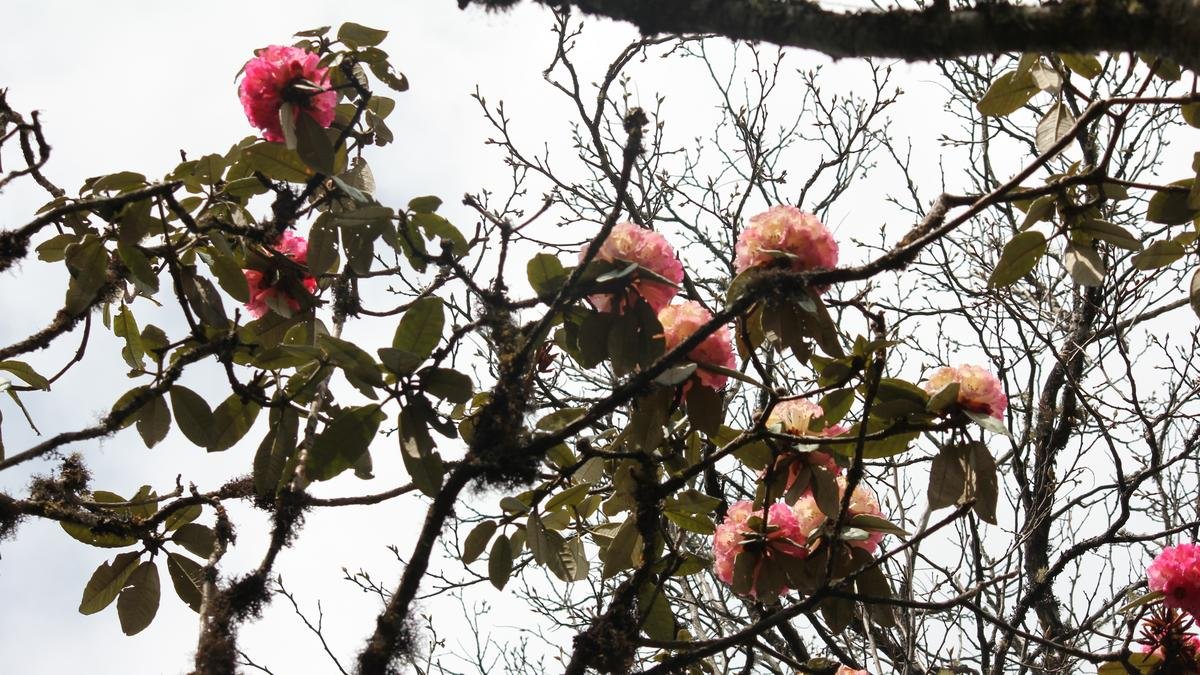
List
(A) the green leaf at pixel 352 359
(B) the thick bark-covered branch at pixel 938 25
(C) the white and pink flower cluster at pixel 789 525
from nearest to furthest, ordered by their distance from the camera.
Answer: (B) the thick bark-covered branch at pixel 938 25, (A) the green leaf at pixel 352 359, (C) the white and pink flower cluster at pixel 789 525

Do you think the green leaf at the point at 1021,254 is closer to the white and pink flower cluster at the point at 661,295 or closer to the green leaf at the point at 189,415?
the white and pink flower cluster at the point at 661,295

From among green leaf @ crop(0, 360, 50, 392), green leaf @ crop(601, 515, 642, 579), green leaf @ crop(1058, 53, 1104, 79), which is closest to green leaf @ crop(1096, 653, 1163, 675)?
green leaf @ crop(601, 515, 642, 579)

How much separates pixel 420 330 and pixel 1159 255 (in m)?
1.38

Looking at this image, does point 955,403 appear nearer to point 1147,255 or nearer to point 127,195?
point 1147,255

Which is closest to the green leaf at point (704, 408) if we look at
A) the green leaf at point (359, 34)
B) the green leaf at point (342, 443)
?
the green leaf at point (342, 443)

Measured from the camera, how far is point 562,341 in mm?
1646

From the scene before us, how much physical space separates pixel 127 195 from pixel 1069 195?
5.31 ft

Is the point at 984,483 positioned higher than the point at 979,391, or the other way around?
the point at 979,391

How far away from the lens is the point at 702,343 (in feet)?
5.09

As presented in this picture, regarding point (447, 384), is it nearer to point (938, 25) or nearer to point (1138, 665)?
point (938, 25)

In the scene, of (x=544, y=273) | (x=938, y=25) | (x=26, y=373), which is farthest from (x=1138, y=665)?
(x=26, y=373)

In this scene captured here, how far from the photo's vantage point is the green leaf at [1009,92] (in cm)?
180

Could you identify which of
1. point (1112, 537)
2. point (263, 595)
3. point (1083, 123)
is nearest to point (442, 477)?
point (263, 595)

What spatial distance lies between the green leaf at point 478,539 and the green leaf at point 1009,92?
46.5 inches
